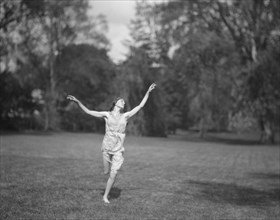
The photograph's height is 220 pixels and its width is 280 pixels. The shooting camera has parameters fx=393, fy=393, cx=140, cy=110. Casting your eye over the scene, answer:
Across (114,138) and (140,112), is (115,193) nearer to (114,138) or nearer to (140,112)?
(114,138)

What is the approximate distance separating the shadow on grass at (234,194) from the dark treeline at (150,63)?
21.3 m

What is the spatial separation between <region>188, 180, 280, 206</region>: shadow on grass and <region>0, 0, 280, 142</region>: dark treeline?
2128 cm

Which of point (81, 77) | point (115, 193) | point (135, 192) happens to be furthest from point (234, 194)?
point (81, 77)

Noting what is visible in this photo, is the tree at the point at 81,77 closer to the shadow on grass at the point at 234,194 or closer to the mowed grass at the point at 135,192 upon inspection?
the mowed grass at the point at 135,192

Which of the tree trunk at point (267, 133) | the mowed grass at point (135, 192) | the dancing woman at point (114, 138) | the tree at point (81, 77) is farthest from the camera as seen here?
the tree at point (81, 77)

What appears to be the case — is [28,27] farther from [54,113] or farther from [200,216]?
[200,216]

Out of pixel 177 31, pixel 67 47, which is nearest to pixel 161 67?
pixel 177 31

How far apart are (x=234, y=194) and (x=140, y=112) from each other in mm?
32068

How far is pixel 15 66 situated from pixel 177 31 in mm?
19539

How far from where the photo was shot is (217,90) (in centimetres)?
3578

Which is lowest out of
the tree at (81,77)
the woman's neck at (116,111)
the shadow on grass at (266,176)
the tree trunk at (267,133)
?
the shadow on grass at (266,176)

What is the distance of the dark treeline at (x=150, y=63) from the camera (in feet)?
108

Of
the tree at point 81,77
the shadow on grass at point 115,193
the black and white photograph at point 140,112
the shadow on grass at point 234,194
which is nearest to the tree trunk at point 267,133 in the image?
the black and white photograph at point 140,112

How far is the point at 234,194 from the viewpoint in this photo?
10625 mm
